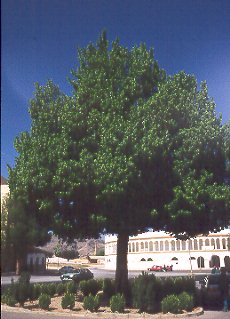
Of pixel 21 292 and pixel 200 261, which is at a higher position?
pixel 21 292

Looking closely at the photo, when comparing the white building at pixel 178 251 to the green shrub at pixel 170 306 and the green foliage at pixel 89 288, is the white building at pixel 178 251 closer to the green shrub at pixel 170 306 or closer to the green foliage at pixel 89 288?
the green foliage at pixel 89 288

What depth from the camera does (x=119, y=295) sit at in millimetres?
18250

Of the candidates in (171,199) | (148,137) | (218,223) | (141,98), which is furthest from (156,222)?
(141,98)

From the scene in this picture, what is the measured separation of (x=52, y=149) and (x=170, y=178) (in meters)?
5.66

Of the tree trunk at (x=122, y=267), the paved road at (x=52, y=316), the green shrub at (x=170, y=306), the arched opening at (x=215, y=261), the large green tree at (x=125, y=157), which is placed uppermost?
the large green tree at (x=125, y=157)

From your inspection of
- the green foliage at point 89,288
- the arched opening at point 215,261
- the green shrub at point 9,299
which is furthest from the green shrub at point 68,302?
the arched opening at point 215,261

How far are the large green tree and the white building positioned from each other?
6536 centimetres

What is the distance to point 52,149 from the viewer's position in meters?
18.7

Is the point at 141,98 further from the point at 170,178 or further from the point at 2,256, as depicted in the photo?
the point at 2,256

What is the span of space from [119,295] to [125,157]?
638 centimetres

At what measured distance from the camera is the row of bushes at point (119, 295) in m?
18.1

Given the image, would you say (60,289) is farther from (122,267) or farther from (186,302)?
(186,302)

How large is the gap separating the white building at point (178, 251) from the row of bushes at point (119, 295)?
6000cm

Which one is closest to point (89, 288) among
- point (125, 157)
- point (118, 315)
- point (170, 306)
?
point (118, 315)
